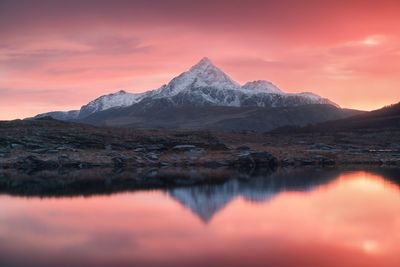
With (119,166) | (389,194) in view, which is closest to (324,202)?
(389,194)

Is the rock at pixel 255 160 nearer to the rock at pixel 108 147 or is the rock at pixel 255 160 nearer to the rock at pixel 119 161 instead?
the rock at pixel 119 161

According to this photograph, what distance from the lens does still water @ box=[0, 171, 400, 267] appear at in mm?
25484

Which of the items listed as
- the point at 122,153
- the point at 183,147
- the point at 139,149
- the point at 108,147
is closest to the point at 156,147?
the point at 139,149

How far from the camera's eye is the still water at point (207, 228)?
25.5 metres

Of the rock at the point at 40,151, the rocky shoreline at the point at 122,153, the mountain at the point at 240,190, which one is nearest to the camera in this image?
the mountain at the point at 240,190

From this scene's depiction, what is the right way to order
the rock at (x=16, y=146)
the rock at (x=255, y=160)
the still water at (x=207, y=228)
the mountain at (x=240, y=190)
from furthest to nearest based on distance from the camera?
the rock at (x=16, y=146) → the rock at (x=255, y=160) → the mountain at (x=240, y=190) → the still water at (x=207, y=228)

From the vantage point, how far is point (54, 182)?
203ft

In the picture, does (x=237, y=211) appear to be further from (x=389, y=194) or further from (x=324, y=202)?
(x=389, y=194)

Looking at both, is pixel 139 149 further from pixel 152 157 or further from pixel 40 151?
pixel 40 151

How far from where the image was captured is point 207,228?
33.4 meters

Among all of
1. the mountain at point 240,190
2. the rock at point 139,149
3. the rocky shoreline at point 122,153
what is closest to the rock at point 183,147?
the rocky shoreline at point 122,153

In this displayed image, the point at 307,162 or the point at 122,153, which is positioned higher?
the point at 122,153

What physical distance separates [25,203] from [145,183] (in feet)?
63.2

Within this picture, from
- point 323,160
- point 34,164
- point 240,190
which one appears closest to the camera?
point 240,190
